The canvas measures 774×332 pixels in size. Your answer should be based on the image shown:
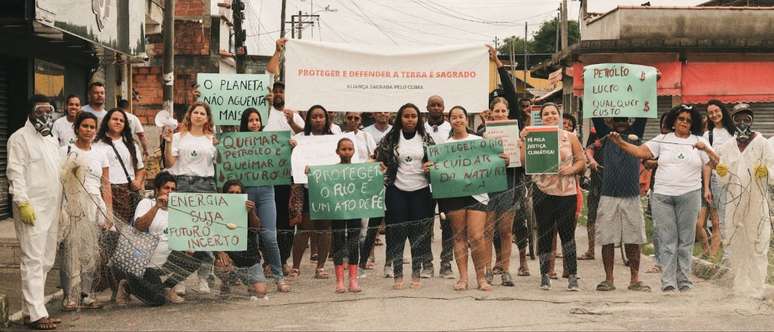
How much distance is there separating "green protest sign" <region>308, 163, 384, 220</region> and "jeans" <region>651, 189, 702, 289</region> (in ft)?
8.91

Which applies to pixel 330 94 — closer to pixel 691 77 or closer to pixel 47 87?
pixel 47 87

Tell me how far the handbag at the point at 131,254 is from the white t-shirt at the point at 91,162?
0.44 metres

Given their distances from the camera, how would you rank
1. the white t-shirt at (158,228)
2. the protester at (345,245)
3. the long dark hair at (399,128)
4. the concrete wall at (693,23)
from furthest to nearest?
1. the concrete wall at (693,23)
2. the long dark hair at (399,128)
3. the protester at (345,245)
4. the white t-shirt at (158,228)

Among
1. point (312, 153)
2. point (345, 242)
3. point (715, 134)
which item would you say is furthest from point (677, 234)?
point (312, 153)

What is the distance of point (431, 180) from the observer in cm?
1129

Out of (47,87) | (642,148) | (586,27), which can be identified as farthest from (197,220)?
(586,27)

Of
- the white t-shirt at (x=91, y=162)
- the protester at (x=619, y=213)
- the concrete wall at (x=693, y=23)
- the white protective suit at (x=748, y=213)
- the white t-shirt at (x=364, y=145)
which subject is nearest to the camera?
the white t-shirt at (x=91, y=162)

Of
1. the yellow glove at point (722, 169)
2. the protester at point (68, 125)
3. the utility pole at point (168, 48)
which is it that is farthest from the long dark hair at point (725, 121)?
the utility pole at point (168, 48)

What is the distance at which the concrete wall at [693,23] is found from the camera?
2977cm

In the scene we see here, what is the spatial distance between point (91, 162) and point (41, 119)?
958 mm

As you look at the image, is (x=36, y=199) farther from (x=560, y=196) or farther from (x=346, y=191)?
(x=560, y=196)

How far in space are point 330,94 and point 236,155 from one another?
2000mm

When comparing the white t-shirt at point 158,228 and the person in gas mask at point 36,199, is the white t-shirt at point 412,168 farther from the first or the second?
the person in gas mask at point 36,199

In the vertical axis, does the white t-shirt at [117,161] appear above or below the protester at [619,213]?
above
